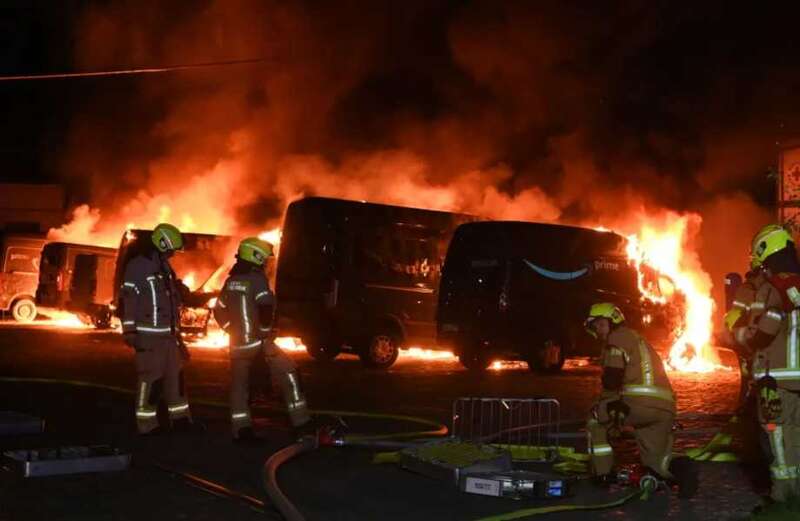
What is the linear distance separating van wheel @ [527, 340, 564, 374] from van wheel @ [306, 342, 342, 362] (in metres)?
3.13

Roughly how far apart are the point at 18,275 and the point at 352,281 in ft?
52.1

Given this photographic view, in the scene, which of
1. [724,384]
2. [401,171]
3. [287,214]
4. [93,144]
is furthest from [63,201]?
[724,384]

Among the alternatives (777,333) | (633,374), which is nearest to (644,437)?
(633,374)

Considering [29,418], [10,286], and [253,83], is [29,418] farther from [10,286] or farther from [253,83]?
[253,83]

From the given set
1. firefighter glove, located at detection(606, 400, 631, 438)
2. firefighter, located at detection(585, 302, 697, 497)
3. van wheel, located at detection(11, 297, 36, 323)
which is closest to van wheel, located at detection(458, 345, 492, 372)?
firefighter, located at detection(585, 302, 697, 497)

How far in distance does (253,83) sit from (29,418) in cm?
2349

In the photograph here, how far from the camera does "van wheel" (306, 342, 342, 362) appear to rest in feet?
54.1

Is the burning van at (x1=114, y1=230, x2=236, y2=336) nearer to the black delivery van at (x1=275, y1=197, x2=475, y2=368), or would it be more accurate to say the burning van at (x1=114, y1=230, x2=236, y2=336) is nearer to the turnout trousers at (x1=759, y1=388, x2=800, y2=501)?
the black delivery van at (x1=275, y1=197, x2=475, y2=368)

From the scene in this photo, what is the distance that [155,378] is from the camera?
8664mm

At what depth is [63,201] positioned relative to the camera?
140ft

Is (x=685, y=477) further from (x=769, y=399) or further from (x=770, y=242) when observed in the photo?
(x=770, y=242)

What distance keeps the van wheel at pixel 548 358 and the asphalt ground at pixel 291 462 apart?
1.01 metres

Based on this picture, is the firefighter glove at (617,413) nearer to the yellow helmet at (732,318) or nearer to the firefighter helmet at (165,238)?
the yellow helmet at (732,318)

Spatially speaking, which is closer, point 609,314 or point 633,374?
point 633,374
